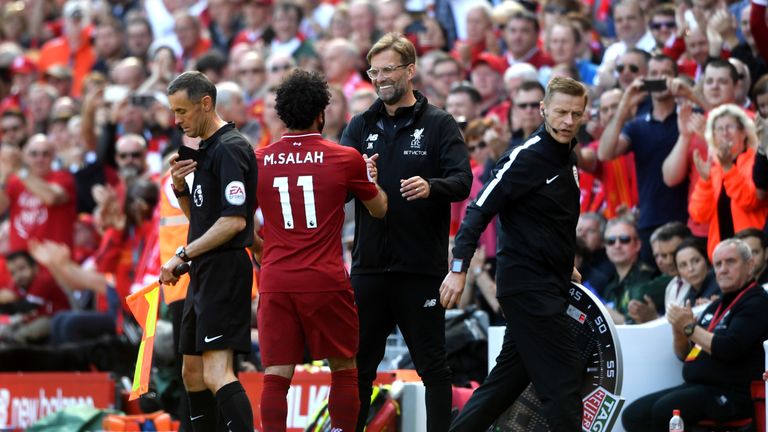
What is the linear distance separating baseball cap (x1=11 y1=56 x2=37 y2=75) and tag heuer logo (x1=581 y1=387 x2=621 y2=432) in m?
14.5

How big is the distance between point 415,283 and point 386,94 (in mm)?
1109

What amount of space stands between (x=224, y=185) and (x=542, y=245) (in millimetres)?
1768

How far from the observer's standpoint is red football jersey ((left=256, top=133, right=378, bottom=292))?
7.75 metres

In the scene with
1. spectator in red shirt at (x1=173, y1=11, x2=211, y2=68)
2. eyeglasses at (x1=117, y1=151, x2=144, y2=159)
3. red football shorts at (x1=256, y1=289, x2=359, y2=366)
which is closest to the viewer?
red football shorts at (x1=256, y1=289, x2=359, y2=366)

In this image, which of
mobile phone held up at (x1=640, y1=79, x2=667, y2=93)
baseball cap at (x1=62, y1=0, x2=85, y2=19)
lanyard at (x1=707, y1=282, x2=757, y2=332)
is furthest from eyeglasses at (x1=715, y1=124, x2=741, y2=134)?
baseball cap at (x1=62, y1=0, x2=85, y2=19)

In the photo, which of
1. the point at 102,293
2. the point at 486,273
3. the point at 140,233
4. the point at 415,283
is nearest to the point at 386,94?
the point at 415,283

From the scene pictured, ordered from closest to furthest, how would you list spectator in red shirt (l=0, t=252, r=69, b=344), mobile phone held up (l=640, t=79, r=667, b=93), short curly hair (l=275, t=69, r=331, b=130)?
short curly hair (l=275, t=69, r=331, b=130) < mobile phone held up (l=640, t=79, r=667, b=93) < spectator in red shirt (l=0, t=252, r=69, b=344)

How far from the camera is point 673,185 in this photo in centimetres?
1173

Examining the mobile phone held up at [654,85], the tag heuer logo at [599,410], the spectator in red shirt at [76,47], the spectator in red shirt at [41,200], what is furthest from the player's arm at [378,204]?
the spectator in red shirt at [76,47]

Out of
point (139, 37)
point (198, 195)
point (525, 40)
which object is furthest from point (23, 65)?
point (198, 195)

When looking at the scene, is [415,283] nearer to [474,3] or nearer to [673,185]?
[673,185]

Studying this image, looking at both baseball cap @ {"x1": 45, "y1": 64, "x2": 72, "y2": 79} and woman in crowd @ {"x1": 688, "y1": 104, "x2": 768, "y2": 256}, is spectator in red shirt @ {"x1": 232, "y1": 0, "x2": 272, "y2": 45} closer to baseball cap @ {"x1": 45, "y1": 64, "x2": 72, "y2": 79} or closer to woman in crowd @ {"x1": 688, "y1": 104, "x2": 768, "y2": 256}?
baseball cap @ {"x1": 45, "y1": 64, "x2": 72, "y2": 79}

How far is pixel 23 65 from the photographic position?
2106 centimetres

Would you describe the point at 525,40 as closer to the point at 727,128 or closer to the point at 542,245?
the point at 727,128
